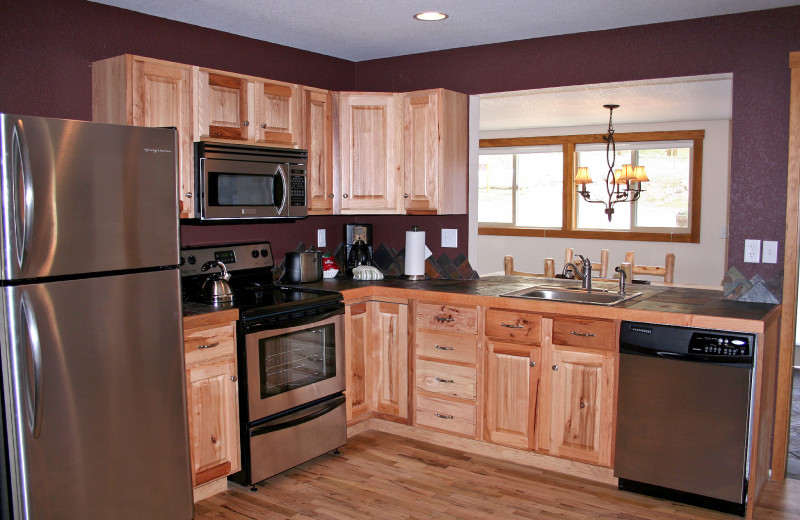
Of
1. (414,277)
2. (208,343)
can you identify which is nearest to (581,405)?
(414,277)

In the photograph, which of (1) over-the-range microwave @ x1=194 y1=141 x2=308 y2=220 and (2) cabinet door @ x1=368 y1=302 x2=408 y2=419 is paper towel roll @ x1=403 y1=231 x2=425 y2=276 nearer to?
(2) cabinet door @ x1=368 y1=302 x2=408 y2=419

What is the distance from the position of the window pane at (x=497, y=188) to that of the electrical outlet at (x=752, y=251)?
549 cm

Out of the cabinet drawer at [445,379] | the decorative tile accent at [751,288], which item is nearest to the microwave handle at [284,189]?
the cabinet drawer at [445,379]

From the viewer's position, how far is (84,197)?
94.1 inches

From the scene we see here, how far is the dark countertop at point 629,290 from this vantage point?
10.4 ft

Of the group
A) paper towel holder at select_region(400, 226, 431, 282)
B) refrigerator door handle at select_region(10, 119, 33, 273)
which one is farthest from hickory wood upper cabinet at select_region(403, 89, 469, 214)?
refrigerator door handle at select_region(10, 119, 33, 273)

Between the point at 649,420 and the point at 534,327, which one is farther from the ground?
the point at 534,327

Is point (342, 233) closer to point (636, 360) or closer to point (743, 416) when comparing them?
point (636, 360)

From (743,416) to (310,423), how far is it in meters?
2.08

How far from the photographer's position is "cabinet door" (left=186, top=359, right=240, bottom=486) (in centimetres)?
303

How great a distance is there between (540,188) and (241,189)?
586 centimetres

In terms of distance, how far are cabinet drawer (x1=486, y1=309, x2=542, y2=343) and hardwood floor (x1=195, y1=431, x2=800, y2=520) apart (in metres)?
0.71

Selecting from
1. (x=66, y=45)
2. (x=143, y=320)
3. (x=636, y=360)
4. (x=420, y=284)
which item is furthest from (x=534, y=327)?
(x=66, y=45)

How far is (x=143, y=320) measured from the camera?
2.62m
